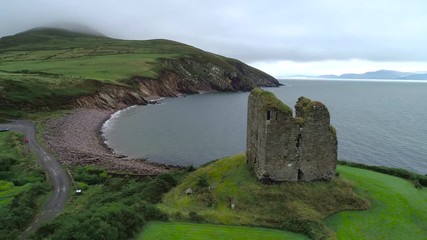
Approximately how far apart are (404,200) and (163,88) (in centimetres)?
16633

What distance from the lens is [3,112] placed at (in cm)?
9831

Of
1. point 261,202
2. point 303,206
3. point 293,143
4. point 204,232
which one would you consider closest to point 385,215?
point 303,206

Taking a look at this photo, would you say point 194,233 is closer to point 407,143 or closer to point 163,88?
point 407,143

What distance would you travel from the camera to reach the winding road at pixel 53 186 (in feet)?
125

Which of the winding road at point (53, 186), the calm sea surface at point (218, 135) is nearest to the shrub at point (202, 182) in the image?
the winding road at point (53, 186)

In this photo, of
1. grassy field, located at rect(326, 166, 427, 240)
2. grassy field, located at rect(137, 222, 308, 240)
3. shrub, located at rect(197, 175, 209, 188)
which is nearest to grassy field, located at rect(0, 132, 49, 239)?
grassy field, located at rect(137, 222, 308, 240)

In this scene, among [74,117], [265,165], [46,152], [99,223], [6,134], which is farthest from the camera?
[74,117]

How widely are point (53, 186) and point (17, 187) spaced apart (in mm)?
4426

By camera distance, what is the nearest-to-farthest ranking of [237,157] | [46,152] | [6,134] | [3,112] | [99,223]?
[99,223] → [237,157] → [46,152] → [6,134] → [3,112]

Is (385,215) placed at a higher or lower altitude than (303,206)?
lower

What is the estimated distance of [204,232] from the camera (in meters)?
30.9

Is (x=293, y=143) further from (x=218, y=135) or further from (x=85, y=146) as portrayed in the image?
(x=218, y=135)

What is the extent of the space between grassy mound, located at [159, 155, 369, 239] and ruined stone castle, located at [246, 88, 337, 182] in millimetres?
1254

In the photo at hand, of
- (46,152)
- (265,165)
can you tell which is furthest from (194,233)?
(46,152)
